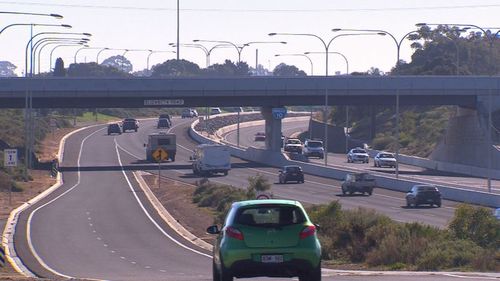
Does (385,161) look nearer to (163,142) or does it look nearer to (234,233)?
(163,142)

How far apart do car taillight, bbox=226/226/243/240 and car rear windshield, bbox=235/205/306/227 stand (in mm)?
171

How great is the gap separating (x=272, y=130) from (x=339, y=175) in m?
13.4

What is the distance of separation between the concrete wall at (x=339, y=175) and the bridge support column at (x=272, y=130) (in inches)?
24.0

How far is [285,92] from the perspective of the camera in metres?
87.7

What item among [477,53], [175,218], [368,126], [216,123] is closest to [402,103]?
[175,218]

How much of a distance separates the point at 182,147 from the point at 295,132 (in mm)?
42467

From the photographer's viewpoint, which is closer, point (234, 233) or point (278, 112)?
point (234, 233)

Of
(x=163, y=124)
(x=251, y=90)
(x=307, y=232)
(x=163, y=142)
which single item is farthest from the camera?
(x=163, y=124)

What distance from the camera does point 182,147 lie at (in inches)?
4628

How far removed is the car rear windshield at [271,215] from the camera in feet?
58.1

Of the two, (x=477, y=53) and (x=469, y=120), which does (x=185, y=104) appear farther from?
(x=477, y=53)

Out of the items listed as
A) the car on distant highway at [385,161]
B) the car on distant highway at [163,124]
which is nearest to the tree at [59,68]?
the car on distant highway at [163,124]

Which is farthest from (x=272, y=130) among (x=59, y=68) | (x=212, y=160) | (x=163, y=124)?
(x=59, y=68)

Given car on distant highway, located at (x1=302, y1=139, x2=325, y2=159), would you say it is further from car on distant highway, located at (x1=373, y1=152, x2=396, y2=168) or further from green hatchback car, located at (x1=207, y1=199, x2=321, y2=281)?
green hatchback car, located at (x1=207, y1=199, x2=321, y2=281)
